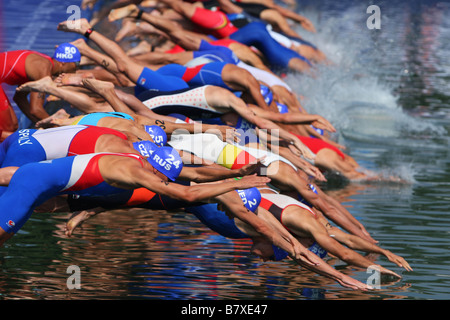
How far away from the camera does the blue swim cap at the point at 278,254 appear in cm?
850

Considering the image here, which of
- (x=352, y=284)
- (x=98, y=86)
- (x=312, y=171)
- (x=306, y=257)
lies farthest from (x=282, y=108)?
(x=352, y=284)

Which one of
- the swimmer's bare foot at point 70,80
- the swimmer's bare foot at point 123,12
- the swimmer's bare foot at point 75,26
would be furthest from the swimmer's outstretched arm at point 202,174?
the swimmer's bare foot at point 123,12

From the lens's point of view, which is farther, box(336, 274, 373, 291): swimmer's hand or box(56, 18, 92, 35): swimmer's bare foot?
box(56, 18, 92, 35): swimmer's bare foot

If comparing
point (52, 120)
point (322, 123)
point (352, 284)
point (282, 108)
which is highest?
point (282, 108)

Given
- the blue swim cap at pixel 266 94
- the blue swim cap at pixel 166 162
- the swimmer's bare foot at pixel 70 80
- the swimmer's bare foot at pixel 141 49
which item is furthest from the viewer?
the swimmer's bare foot at pixel 141 49

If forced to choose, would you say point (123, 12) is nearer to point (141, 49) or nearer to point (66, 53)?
point (141, 49)

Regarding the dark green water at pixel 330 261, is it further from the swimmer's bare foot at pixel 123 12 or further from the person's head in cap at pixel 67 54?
the swimmer's bare foot at pixel 123 12

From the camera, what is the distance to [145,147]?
7875mm

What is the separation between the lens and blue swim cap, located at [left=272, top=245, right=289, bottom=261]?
8500mm

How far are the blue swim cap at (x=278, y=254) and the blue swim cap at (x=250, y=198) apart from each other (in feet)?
1.49

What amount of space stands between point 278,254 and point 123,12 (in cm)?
545

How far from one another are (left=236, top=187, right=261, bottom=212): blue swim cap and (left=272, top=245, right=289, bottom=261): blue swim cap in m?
0.45

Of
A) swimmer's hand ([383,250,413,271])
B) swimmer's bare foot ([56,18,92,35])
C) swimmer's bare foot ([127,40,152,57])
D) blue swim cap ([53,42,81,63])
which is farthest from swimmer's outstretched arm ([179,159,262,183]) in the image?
swimmer's bare foot ([127,40,152,57])

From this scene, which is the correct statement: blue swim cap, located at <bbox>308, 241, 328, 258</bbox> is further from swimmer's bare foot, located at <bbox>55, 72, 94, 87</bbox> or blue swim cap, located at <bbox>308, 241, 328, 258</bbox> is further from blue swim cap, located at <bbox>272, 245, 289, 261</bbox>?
swimmer's bare foot, located at <bbox>55, 72, 94, 87</bbox>
